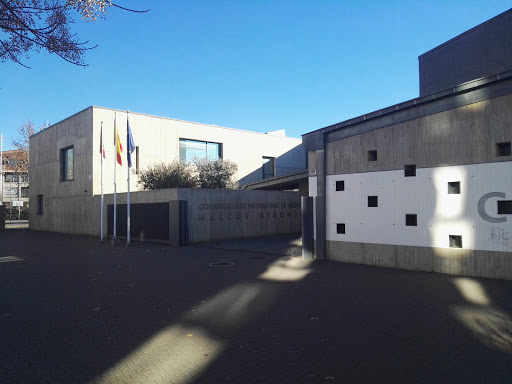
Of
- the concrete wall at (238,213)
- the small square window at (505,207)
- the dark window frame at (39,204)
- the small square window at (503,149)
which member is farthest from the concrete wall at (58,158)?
the small square window at (505,207)

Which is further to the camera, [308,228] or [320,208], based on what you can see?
[308,228]

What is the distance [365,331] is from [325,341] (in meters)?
0.68

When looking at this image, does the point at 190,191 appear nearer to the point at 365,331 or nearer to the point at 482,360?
the point at 365,331

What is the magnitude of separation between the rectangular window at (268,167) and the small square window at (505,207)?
2717 cm

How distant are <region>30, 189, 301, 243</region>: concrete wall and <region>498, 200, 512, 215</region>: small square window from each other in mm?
12955

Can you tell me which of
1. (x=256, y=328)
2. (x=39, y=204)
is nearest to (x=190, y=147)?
(x=39, y=204)

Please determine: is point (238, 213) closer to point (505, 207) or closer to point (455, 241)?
point (455, 241)

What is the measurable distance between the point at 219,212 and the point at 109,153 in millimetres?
10459

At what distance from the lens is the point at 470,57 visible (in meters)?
13.9

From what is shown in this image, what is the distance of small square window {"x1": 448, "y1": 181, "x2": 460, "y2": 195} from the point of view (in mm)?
9031

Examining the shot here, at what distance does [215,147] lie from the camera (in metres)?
32.2

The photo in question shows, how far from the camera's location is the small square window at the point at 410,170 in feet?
32.4

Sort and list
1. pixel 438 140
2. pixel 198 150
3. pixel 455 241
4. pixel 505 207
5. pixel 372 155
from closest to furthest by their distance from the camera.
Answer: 1. pixel 505 207
2. pixel 455 241
3. pixel 438 140
4. pixel 372 155
5. pixel 198 150

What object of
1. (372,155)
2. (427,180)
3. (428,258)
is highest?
(372,155)
